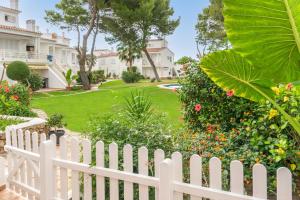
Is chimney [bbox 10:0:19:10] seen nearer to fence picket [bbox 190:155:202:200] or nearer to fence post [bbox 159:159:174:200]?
fence post [bbox 159:159:174:200]

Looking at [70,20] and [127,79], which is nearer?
[70,20]

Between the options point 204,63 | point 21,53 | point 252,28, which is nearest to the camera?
point 252,28

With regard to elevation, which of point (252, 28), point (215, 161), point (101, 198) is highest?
point (252, 28)

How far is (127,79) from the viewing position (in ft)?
123

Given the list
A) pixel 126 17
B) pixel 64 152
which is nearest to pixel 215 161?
pixel 64 152

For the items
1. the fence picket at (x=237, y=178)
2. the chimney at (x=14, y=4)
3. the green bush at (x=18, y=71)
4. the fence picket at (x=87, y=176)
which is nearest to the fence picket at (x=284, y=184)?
the fence picket at (x=237, y=178)

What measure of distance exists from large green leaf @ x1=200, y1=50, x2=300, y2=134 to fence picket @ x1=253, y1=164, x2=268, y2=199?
26.4 inches

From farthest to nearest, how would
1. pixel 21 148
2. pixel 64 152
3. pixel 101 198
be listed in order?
pixel 21 148, pixel 64 152, pixel 101 198

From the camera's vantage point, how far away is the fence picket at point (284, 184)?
238 centimetres

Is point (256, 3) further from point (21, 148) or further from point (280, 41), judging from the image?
point (21, 148)

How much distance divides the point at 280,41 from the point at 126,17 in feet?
89.8

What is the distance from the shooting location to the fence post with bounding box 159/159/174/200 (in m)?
2.91

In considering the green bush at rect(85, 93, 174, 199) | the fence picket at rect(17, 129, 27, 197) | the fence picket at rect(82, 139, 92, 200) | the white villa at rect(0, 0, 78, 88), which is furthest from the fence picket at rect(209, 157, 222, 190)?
the white villa at rect(0, 0, 78, 88)

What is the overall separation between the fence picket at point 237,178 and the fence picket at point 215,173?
0.37 feet
